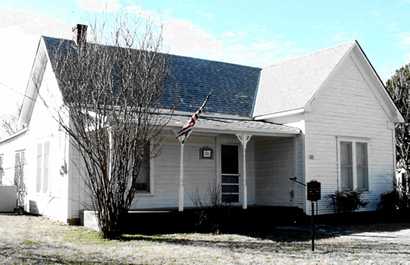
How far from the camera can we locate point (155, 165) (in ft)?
53.3

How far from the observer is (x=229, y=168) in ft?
58.9

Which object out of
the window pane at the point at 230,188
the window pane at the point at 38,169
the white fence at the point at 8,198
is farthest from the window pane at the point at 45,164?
the window pane at the point at 230,188

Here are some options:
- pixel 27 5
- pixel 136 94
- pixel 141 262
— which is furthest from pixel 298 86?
pixel 141 262

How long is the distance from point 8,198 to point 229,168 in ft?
31.6

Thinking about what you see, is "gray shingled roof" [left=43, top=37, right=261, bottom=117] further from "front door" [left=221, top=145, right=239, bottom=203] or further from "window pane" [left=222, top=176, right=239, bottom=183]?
"window pane" [left=222, top=176, right=239, bottom=183]

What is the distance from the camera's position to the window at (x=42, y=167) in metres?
18.1

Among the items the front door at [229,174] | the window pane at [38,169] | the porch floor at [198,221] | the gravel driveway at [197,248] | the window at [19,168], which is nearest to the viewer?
the gravel driveway at [197,248]

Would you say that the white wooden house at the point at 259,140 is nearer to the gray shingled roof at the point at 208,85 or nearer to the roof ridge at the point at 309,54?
the gray shingled roof at the point at 208,85

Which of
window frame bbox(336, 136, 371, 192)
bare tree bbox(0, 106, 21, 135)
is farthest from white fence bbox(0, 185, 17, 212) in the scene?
bare tree bbox(0, 106, 21, 135)

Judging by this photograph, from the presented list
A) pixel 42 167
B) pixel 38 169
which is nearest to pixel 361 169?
pixel 42 167

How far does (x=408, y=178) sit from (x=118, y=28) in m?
15.6

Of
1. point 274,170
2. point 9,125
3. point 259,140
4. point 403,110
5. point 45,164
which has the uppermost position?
point 9,125

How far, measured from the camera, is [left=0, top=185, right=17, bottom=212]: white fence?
20688 millimetres

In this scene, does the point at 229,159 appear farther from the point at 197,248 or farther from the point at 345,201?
the point at 197,248
